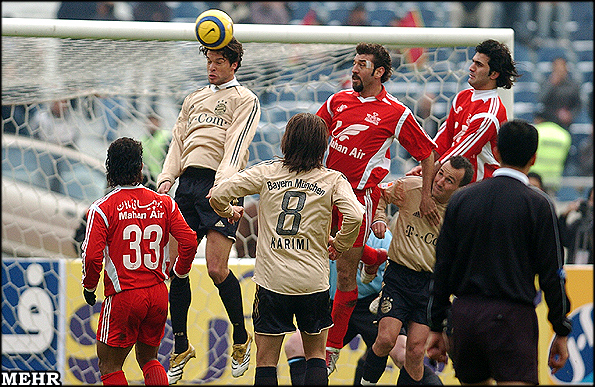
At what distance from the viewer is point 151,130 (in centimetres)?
788

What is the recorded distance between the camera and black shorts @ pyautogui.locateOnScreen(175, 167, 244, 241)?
517 centimetres

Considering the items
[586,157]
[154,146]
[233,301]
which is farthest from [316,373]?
[586,157]

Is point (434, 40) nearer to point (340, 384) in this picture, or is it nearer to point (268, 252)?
point (268, 252)

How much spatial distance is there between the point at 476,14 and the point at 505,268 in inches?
399

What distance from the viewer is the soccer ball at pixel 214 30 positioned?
5008 mm

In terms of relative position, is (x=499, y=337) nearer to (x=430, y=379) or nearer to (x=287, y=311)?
(x=287, y=311)

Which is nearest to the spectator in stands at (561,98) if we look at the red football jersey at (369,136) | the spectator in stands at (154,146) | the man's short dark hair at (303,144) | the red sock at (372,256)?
the spectator in stands at (154,146)

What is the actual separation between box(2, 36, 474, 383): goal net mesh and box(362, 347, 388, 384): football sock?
200cm

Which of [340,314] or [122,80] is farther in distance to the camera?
[122,80]

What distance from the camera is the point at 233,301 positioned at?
17.5 feet

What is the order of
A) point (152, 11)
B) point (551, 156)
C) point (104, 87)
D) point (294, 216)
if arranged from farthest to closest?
1. point (152, 11)
2. point (551, 156)
3. point (104, 87)
4. point (294, 216)

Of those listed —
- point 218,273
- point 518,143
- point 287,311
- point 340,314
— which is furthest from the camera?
point 340,314

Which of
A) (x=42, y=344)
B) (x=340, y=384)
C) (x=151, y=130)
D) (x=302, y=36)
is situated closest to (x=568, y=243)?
(x=340, y=384)

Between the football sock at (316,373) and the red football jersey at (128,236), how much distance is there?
105 centimetres
